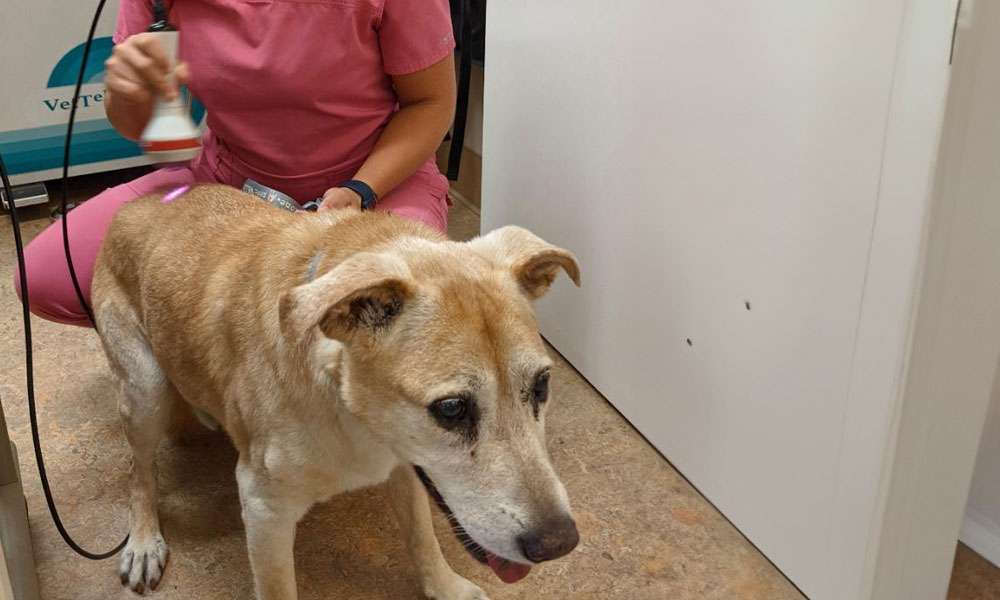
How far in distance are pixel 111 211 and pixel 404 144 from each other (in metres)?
0.67

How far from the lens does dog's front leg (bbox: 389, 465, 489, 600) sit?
1.76 metres

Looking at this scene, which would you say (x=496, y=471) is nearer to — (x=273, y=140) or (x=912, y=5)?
(x=912, y=5)

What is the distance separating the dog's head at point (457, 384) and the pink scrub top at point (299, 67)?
31.6 inches

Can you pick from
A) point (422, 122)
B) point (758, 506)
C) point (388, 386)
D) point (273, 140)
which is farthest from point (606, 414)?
point (388, 386)

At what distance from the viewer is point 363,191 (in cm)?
202

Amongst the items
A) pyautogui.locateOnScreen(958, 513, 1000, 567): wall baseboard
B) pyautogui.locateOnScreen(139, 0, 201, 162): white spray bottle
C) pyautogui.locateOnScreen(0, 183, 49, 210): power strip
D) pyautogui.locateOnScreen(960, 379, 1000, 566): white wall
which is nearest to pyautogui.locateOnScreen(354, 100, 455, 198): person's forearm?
pyautogui.locateOnScreen(139, 0, 201, 162): white spray bottle

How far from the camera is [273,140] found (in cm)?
207

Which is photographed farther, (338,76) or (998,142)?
(338,76)

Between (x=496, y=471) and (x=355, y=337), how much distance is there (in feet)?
0.84

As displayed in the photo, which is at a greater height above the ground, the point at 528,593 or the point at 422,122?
the point at 422,122

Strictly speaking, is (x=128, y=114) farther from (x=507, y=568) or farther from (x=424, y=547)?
(x=507, y=568)

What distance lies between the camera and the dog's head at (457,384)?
1.23 metres

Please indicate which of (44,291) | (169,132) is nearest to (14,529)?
(44,291)

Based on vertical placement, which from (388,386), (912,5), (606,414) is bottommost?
(606,414)
